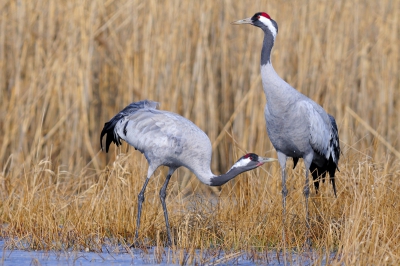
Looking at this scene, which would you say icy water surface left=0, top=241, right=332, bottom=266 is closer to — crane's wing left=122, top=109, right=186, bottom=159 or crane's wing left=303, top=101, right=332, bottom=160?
crane's wing left=122, top=109, right=186, bottom=159

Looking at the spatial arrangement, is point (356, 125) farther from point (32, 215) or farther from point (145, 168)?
point (32, 215)

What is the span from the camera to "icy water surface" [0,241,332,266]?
13.6 ft

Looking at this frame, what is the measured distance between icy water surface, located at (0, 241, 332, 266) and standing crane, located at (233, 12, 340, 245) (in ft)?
1.68

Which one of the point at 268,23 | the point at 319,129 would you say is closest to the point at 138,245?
the point at 319,129

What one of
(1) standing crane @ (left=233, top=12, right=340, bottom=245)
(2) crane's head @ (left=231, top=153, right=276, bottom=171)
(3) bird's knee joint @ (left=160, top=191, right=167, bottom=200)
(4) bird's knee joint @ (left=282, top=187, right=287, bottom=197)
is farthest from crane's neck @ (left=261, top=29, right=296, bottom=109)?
(3) bird's knee joint @ (left=160, top=191, right=167, bottom=200)

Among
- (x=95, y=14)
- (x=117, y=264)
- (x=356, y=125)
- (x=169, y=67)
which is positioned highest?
(x=95, y=14)

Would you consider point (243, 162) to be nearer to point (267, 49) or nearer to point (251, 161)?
point (251, 161)

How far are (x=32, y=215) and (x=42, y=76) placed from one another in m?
2.24

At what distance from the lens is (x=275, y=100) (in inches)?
198

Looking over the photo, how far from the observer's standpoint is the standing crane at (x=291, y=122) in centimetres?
502

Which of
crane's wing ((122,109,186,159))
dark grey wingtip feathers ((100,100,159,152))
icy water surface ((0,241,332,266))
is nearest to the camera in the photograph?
icy water surface ((0,241,332,266))

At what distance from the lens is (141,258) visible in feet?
14.7

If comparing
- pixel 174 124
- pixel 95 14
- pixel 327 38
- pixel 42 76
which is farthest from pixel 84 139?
pixel 327 38

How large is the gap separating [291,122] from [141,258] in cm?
143
